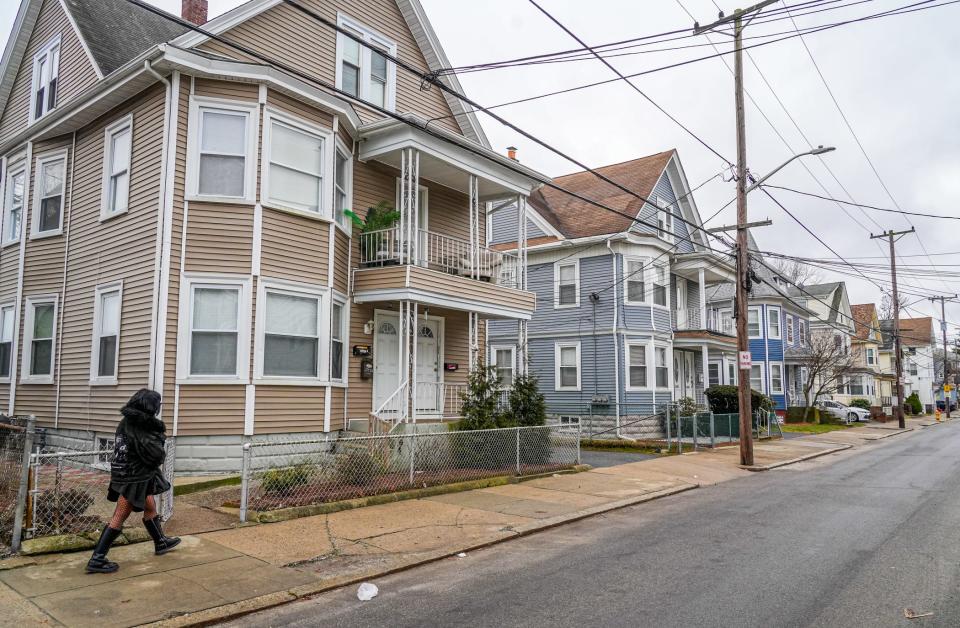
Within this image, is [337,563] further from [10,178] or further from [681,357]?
[681,357]

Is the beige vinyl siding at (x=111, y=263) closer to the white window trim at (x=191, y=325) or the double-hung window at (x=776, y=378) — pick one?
the white window trim at (x=191, y=325)

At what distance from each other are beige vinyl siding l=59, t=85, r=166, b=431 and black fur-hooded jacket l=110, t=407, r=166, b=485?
511 cm

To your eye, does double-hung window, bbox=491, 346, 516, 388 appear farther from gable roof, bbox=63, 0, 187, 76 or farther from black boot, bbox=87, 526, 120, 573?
black boot, bbox=87, 526, 120, 573

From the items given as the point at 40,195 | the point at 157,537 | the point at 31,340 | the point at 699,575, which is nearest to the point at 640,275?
the point at 40,195

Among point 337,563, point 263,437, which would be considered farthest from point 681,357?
point 337,563

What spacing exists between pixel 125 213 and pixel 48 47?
6281 millimetres

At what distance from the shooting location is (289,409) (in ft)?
39.8

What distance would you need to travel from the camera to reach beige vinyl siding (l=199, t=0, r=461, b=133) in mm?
13516

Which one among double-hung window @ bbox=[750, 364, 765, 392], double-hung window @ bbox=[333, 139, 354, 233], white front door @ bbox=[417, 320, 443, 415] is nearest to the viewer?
double-hung window @ bbox=[333, 139, 354, 233]

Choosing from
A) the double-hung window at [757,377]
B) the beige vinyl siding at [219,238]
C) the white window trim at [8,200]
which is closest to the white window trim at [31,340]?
the white window trim at [8,200]

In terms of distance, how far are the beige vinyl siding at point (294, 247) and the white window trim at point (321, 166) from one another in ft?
0.39

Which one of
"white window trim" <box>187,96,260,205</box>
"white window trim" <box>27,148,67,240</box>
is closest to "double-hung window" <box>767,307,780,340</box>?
"white window trim" <box>187,96,260,205</box>

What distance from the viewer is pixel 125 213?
12352 millimetres

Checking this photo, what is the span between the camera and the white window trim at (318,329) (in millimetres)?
11781
